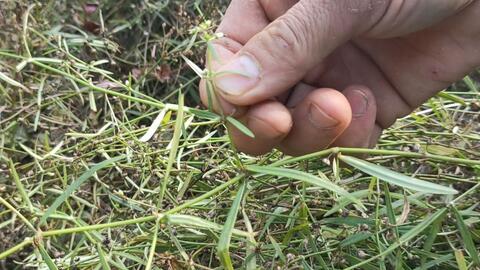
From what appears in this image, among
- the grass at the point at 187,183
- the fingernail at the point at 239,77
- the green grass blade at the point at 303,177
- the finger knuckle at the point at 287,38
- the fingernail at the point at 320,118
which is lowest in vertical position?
the grass at the point at 187,183

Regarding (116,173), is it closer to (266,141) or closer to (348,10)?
(266,141)

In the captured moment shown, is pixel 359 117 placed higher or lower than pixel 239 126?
lower

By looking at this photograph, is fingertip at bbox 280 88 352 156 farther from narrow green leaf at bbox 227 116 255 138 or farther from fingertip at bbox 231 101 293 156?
narrow green leaf at bbox 227 116 255 138

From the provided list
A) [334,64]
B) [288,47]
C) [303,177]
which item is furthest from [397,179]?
[334,64]

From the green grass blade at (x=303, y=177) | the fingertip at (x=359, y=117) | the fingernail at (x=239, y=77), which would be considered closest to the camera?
the green grass blade at (x=303, y=177)

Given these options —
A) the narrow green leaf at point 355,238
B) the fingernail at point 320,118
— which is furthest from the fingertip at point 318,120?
the narrow green leaf at point 355,238

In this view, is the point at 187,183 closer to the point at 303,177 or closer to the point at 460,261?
the point at 303,177

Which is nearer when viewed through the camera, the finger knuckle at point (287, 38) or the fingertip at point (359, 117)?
the finger knuckle at point (287, 38)

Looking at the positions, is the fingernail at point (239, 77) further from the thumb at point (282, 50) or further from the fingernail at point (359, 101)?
the fingernail at point (359, 101)
